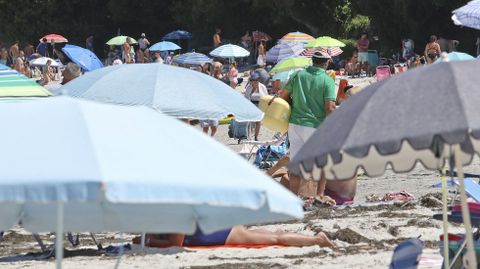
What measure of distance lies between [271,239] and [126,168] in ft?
16.8

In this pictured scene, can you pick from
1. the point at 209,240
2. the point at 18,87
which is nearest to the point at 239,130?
the point at 18,87

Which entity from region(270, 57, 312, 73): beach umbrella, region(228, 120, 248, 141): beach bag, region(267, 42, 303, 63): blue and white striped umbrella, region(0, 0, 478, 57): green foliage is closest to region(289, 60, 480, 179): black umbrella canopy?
region(228, 120, 248, 141): beach bag

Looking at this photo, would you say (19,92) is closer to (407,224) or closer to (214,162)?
(407,224)

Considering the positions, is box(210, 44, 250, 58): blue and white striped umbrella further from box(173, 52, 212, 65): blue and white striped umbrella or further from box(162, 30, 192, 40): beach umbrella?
box(162, 30, 192, 40): beach umbrella

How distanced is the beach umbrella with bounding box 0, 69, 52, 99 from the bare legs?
1.86m

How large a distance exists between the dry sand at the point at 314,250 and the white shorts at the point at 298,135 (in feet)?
2.21

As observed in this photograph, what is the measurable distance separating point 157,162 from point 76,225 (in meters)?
1.07

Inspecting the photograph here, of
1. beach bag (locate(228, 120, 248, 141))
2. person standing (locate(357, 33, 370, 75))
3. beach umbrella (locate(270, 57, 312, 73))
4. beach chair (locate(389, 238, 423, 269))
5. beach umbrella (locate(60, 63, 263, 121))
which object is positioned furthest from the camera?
person standing (locate(357, 33, 370, 75))

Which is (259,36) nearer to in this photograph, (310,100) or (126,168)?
(310,100)

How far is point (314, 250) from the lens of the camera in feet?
30.9

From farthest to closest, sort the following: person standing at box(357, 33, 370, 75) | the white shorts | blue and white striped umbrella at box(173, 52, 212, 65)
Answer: person standing at box(357, 33, 370, 75) < blue and white striped umbrella at box(173, 52, 212, 65) < the white shorts

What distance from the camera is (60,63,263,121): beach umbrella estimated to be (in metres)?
9.80

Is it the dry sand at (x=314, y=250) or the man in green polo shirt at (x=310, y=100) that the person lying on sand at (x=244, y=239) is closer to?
the dry sand at (x=314, y=250)

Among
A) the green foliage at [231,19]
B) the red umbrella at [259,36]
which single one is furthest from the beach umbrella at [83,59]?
the red umbrella at [259,36]
